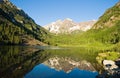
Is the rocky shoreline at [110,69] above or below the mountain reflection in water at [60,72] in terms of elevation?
above

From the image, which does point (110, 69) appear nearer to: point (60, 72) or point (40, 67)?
point (60, 72)

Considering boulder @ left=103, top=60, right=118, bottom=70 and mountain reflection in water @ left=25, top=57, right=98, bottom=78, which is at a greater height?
boulder @ left=103, top=60, right=118, bottom=70

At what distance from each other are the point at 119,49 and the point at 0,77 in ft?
355

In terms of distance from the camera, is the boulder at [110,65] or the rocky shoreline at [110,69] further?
the boulder at [110,65]

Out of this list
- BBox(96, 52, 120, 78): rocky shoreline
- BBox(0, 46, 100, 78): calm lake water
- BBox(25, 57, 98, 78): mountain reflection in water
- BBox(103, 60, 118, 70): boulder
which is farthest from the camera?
BBox(103, 60, 118, 70): boulder

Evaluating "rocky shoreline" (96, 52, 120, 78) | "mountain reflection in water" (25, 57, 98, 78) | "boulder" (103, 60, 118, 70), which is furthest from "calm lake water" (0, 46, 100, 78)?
"boulder" (103, 60, 118, 70)

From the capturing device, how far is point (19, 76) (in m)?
50.8

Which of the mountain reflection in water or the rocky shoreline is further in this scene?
the mountain reflection in water

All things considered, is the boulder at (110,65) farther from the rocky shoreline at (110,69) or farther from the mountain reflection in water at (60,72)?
the mountain reflection in water at (60,72)

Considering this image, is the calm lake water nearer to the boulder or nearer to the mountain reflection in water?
the mountain reflection in water

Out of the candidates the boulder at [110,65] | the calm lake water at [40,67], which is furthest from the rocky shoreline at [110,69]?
the calm lake water at [40,67]

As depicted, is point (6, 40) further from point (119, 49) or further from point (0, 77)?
point (0, 77)

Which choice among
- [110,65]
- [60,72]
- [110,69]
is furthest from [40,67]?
[110,65]

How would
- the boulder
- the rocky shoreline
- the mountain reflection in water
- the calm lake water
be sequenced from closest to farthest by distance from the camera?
the rocky shoreline < the calm lake water < the mountain reflection in water < the boulder
